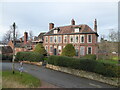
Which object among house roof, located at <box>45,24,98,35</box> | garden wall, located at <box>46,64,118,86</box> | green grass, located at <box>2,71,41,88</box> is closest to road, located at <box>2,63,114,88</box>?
garden wall, located at <box>46,64,118,86</box>

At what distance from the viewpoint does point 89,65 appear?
1827 cm

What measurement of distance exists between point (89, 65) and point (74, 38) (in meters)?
15.4

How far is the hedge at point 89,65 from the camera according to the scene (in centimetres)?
1561

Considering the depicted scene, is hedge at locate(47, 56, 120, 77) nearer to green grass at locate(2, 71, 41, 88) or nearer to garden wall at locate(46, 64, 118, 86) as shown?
garden wall at locate(46, 64, 118, 86)

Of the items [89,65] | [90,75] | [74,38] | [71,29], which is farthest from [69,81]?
[71,29]

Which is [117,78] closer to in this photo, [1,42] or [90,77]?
[90,77]

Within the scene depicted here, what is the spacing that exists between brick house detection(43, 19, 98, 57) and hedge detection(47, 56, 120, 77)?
31.5 feet

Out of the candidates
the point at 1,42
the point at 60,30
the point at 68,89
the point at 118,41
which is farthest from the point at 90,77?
the point at 1,42

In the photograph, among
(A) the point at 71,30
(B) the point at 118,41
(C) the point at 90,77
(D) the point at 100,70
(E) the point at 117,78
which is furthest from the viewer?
(A) the point at 71,30

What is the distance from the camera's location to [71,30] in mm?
34188

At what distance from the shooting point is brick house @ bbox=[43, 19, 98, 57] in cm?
3042

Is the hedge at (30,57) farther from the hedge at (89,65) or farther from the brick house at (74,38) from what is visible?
the brick house at (74,38)

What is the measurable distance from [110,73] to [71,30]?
20405mm

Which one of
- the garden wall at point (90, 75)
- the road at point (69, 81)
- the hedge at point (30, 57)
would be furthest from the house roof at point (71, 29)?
the road at point (69, 81)
